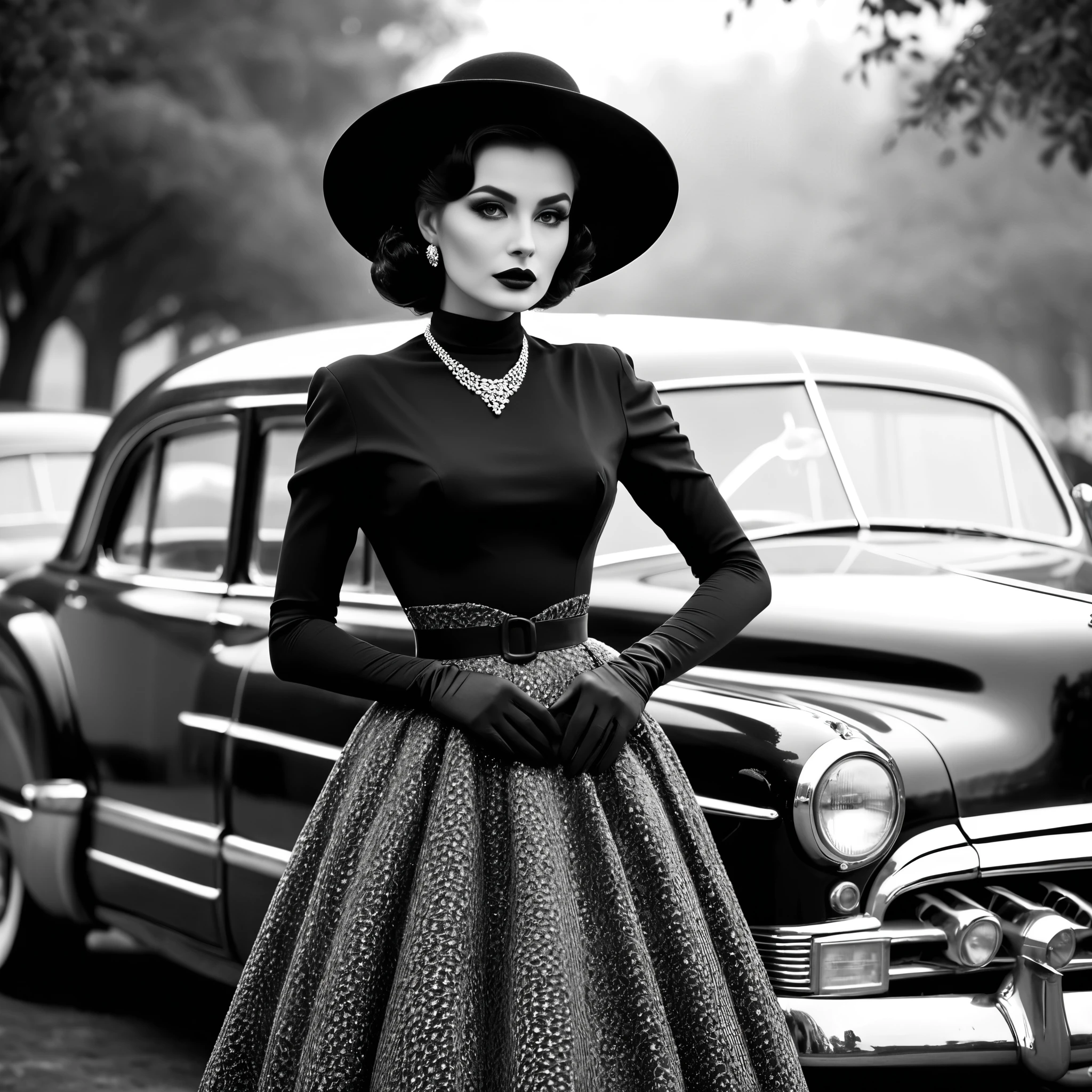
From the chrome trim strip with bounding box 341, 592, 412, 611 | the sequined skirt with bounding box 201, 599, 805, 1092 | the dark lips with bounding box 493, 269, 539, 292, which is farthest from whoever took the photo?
the chrome trim strip with bounding box 341, 592, 412, 611

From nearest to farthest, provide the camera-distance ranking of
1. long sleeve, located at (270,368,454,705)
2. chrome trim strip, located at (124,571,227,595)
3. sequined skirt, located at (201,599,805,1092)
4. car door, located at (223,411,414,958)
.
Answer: sequined skirt, located at (201,599,805,1092) < long sleeve, located at (270,368,454,705) < car door, located at (223,411,414,958) < chrome trim strip, located at (124,571,227,595)

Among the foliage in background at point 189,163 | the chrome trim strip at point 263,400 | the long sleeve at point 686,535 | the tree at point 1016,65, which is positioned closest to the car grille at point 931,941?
the long sleeve at point 686,535

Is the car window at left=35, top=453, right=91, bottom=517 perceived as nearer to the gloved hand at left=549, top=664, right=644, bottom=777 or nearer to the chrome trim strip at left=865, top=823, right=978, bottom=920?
the chrome trim strip at left=865, top=823, right=978, bottom=920

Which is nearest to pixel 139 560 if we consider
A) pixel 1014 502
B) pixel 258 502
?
pixel 258 502

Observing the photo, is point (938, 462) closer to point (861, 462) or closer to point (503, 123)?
point (861, 462)

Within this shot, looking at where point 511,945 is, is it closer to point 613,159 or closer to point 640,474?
point 640,474

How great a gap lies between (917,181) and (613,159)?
28.8 meters

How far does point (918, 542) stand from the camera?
13.5 ft

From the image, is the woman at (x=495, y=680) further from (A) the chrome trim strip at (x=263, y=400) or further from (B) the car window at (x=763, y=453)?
(A) the chrome trim strip at (x=263, y=400)

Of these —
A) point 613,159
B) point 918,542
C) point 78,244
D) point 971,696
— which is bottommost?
point 971,696

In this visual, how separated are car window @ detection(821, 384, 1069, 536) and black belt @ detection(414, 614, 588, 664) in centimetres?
195

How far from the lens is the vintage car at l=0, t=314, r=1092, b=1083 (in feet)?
9.75

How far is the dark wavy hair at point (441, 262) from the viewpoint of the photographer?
94.4 inches

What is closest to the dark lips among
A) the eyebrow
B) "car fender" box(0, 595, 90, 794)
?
the eyebrow
